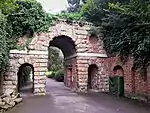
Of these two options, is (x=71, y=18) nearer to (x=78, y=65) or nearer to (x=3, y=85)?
(x=78, y=65)

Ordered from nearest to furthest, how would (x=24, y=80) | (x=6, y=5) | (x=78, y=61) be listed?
(x=6, y=5) → (x=78, y=61) → (x=24, y=80)

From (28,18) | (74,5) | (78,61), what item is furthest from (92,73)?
(74,5)

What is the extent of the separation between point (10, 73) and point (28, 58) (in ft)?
5.35

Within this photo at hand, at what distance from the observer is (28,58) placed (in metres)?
17.8

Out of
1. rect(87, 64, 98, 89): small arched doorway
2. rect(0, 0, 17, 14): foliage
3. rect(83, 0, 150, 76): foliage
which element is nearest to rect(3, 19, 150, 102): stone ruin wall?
rect(87, 64, 98, 89): small arched doorway

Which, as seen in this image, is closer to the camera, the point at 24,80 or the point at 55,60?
the point at 24,80

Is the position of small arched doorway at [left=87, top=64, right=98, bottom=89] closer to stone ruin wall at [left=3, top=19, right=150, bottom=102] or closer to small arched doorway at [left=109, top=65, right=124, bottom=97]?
stone ruin wall at [left=3, top=19, right=150, bottom=102]

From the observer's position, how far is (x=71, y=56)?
21000mm

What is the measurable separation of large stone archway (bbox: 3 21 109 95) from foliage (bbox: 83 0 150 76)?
1239 millimetres

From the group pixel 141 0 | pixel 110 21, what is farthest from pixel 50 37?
pixel 141 0

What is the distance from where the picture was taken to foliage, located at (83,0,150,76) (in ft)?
43.2

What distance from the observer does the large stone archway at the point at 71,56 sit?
17562mm

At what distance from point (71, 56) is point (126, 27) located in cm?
629

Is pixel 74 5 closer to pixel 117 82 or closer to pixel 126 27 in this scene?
pixel 126 27
